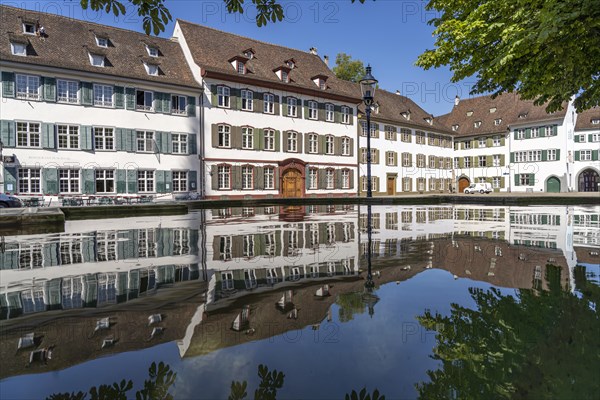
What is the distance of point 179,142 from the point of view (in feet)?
94.9

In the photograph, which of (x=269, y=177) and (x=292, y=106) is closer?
(x=269, y=177)

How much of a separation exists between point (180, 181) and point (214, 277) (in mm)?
25858

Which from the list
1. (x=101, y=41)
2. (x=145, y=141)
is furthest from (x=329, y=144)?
(x=101, y=41)

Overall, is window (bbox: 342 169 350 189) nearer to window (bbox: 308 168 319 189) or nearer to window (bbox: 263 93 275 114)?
window (bbox: 308 168 319 189)

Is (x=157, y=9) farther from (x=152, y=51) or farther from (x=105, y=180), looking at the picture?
(x=152, y=51)

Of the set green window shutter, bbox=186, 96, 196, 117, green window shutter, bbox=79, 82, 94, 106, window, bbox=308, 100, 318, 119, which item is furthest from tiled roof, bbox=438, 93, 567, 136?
green window shutter, bbox=79, 82, 94, 106

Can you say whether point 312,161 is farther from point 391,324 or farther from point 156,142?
point 391,324

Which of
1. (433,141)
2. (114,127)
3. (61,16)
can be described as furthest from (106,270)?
(433,141)

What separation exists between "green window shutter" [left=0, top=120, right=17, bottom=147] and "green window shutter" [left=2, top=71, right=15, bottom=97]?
1553 mm

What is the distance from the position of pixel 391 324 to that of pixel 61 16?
32711 millimetres

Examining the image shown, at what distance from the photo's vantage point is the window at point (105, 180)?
84.9 ft

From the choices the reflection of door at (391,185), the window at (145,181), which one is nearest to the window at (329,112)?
the reflection of door at (391,185)

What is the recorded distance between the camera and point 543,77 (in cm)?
942

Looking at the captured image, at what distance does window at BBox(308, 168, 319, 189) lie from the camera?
36188 mm
